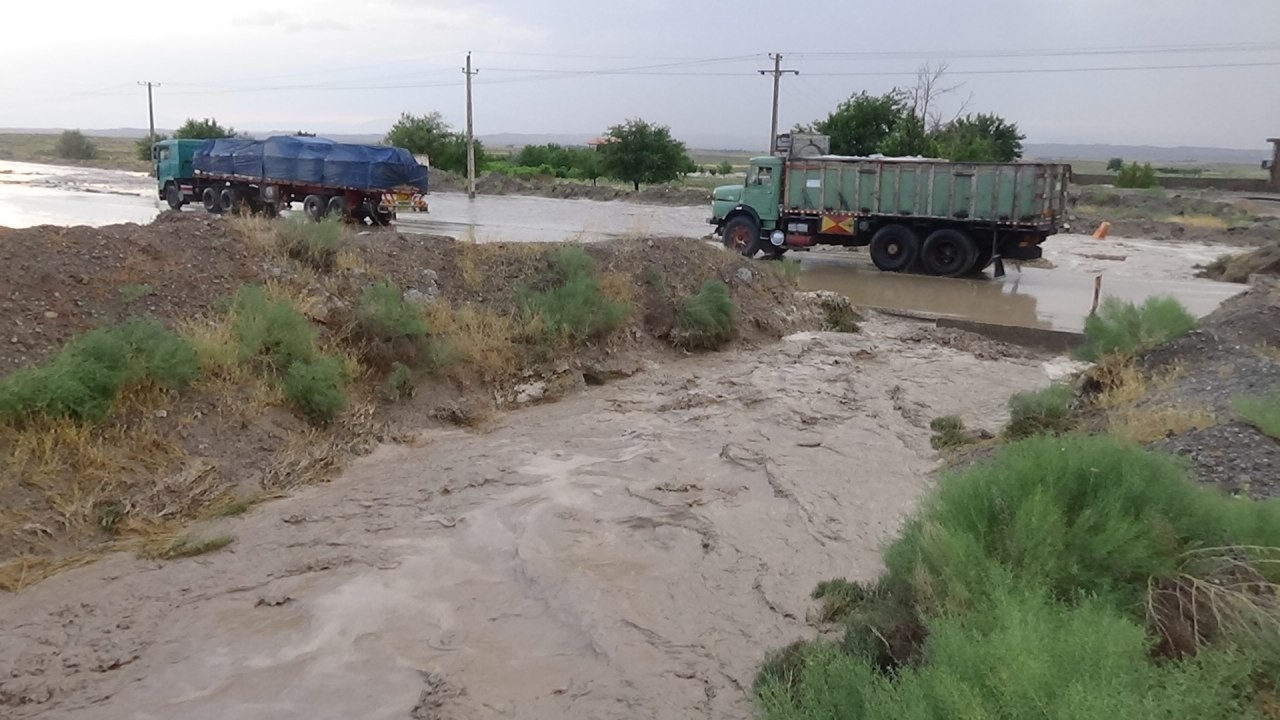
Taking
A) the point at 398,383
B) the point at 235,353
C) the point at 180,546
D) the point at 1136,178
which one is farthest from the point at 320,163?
the point at 1136,178

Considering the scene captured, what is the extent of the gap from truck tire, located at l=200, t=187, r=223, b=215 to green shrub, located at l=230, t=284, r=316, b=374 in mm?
21348

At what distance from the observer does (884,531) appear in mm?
8133

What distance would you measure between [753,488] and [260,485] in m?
4.48

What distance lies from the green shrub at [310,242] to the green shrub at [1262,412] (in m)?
10.0

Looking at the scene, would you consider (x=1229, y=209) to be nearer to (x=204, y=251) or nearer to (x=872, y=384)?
(x=872, y=384)


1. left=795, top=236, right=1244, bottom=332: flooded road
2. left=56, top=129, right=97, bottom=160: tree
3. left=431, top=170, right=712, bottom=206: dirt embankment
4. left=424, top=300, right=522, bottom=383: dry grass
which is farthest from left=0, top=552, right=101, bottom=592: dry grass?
left=56, top=129, right=97, bottom=160: tree

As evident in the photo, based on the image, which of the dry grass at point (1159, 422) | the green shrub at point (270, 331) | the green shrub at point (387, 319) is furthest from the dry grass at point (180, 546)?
the dry grass at point (1159, 422)

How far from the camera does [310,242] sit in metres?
12.5

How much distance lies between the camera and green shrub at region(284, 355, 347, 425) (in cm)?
978

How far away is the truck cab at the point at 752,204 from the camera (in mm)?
23453

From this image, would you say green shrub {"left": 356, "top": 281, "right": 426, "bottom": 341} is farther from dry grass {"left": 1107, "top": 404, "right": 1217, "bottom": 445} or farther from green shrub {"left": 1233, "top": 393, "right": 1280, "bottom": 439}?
green shrub {"left": 1233, "top": 393, "right": 1280, "bottom": 439}

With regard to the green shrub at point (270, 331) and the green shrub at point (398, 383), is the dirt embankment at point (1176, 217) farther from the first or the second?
the green shrub at point (270, 331)

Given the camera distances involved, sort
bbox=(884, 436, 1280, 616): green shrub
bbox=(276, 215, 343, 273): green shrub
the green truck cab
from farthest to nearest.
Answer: the green truck cab → bbox=(276, 215, 343, 273): green shrub → bbox=(884, 436, 1280, 616): green shrub

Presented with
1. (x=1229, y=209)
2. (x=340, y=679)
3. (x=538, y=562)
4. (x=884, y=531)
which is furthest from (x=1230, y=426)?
(x=1229, y=209)
